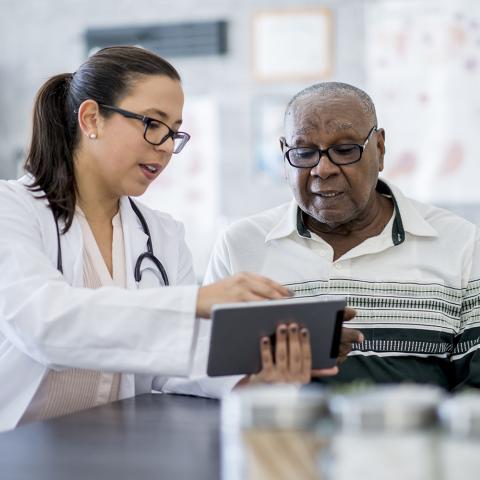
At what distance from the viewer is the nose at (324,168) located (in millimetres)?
2018

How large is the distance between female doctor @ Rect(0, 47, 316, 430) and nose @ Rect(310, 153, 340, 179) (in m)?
0.33

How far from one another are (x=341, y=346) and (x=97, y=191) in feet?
2.04

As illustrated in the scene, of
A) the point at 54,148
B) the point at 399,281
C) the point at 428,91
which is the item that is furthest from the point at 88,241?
the point at 428,91

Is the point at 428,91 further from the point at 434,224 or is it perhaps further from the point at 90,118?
the point at 90,118

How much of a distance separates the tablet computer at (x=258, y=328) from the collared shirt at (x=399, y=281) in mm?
404

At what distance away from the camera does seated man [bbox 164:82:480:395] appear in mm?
→ 2002

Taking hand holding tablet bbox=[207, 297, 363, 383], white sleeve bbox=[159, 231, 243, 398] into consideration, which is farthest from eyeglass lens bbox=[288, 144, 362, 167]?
hand holding tablet bbox=[207, 297, 363, 383]

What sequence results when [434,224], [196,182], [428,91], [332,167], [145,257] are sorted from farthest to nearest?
[196,182]
[428,91]
[434,224]
[332,167]
[145,257]

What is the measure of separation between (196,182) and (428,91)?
3.92ft

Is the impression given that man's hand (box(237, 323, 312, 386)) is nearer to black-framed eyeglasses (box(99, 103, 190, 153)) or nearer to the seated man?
the seated man

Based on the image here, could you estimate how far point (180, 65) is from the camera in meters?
4.29

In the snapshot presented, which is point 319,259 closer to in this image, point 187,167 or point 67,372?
point 67,372

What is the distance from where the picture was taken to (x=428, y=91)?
4109mm

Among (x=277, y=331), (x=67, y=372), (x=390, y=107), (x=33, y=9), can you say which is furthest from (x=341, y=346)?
(x=33, y=9)
